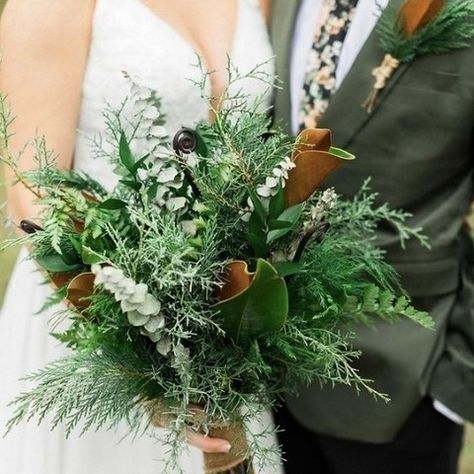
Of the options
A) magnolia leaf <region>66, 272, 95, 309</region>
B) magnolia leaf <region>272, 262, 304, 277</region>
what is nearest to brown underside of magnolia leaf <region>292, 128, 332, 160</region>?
magnolia leaf <region>272, 262, 304, 277</region>

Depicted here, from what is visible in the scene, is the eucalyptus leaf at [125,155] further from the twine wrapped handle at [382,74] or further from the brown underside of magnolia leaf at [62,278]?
the twine wrapped handle at [382,74]

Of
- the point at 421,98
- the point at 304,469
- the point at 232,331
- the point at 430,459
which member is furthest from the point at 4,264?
the point at 232,331

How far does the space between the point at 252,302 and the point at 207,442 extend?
20 centimetres

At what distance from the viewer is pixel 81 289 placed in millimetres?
903

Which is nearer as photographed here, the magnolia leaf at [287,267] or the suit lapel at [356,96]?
the magnolia leaf at [287,267]

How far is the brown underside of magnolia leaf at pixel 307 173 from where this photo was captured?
0.88 metres

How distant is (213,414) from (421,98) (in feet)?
1.88

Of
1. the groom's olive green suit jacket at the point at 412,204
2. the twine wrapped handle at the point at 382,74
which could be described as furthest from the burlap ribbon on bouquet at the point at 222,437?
the twine wrapped handle at the point at 382,74

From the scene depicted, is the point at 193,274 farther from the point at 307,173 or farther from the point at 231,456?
the point at 231,456

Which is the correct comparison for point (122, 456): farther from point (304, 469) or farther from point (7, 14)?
point (7, 14)

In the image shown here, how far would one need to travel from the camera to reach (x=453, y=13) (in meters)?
1.19

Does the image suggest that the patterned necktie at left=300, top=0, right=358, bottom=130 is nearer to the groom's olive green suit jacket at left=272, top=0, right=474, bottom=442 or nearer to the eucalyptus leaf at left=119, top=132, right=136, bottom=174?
the groom's olive green suit jacket at left=272, top=0, right=474, bottom=442

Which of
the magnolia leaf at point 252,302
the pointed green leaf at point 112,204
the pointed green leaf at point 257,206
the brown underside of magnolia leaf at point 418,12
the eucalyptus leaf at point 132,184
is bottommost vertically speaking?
the magnolia leaf at point 252,302

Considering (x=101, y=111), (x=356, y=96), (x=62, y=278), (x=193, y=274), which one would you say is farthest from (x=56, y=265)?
(x=356, y=96)
